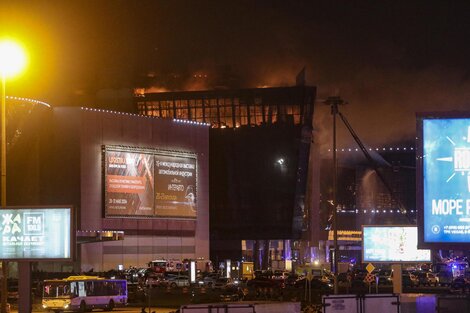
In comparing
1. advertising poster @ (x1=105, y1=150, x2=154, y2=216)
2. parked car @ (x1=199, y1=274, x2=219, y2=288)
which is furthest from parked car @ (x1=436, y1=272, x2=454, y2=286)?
advertising poster @ (x1=105, y1=150, x2=154, y2=216)

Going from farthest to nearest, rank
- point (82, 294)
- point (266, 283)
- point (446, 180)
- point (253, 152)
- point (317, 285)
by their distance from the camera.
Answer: point (253, 152) < point (317, 285) < point (266, 283) < point (82, 294) < point (446, 180)

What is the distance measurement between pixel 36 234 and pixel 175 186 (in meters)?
81.7

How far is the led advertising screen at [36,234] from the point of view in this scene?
35.2m

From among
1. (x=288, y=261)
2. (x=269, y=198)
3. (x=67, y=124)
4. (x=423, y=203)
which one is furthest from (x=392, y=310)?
(x=288, y=261)

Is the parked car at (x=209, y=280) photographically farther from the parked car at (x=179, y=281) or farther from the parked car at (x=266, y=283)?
the parked car at (x=266, y=283)

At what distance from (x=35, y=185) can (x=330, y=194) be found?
80.6 m

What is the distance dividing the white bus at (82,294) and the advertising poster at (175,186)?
49847 millimetres

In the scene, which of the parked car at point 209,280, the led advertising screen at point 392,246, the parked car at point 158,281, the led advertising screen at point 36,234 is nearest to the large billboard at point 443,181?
the led advertising screen at point 36,234

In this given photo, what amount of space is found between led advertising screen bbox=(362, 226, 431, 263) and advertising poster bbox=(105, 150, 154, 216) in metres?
49.7

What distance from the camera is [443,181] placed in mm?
28375

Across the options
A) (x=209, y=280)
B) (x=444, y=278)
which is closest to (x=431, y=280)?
(x=444, y=278)

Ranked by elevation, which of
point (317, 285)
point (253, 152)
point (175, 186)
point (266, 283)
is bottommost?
point (317, 285)

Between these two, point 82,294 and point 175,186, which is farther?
point 175,186

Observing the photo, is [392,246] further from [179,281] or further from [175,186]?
[175,186]
